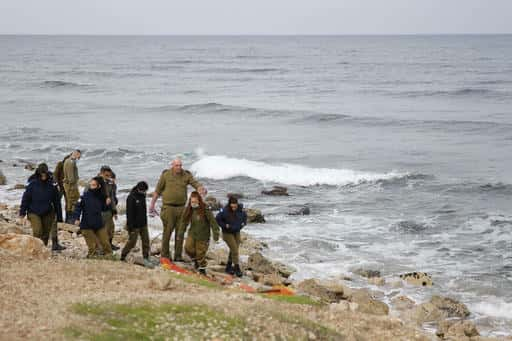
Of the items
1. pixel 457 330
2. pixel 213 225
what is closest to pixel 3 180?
pixel 213 225

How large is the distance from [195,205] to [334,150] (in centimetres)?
2348

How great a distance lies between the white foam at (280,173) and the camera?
29188 millimetres

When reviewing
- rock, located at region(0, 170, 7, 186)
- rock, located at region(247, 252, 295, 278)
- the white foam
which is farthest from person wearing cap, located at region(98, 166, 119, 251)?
the white foam

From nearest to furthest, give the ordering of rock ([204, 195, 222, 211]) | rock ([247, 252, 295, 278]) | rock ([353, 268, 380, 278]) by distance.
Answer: rock ([247, 252, 295, 278]) → rock ([353, 268, 380, 278]) → rock ([204, 195, 222, 211])

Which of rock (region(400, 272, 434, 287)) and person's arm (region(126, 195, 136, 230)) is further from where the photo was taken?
rock (region(400, 272, 434, 287))

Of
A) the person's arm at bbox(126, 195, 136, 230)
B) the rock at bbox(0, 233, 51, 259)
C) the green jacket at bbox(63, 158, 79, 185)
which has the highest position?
the green jacket at bbox(63, 158, 79, 185)

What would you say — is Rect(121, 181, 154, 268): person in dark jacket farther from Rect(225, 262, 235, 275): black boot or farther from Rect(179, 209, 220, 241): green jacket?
Rect(225, 262, 235, 275): black boot

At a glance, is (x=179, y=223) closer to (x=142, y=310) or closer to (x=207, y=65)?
(x=142, y=310)

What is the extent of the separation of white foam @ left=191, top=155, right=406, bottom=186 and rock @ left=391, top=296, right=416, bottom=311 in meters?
13.5

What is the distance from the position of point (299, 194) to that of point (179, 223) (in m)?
13.1

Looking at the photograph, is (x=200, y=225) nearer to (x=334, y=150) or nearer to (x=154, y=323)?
(x=154, y=323)

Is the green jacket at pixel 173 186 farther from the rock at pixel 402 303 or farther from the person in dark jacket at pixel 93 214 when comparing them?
the rock at pixel 402 303

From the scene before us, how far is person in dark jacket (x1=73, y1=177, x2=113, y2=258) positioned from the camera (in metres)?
12.7

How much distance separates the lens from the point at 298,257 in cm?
1841
